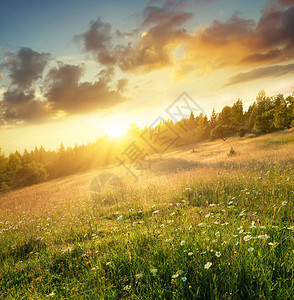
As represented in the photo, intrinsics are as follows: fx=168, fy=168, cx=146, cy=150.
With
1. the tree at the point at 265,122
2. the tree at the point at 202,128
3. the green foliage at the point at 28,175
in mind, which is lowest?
the green foliage at the point at 28,175

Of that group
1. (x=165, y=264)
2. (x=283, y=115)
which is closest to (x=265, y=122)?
(x=283, y=115)

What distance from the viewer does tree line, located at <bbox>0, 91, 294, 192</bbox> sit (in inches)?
1656

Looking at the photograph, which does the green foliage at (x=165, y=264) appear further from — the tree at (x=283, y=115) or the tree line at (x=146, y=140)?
the tree at (x=283, y=115)

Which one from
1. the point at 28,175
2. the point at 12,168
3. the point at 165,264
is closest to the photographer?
the point at 165,264

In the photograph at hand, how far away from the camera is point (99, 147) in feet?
286

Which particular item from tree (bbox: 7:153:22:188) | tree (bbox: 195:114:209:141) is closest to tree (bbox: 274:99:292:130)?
tree (bbox: 195:114:209:141)

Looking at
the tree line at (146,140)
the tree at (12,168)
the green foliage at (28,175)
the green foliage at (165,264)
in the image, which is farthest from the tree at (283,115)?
the tree at (12,168)

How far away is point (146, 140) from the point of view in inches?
2611

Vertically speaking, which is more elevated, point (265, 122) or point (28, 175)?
point (265, 122)

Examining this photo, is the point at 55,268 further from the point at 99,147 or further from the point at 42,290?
the point at 99,147

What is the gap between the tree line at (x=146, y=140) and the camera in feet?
138

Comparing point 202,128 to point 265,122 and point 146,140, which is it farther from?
point 265,122

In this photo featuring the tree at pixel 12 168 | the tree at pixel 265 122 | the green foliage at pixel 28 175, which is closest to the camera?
the tree at pixel 265 122

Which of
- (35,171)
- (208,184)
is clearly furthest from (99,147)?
(208,184)
